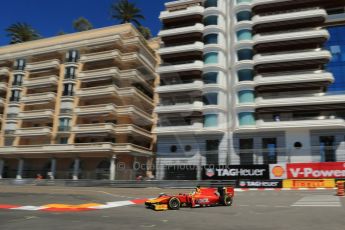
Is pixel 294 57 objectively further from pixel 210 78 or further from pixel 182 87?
pixel 182 87

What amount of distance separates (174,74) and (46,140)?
21.8 m

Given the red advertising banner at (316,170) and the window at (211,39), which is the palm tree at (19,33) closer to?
the window at (211,39)

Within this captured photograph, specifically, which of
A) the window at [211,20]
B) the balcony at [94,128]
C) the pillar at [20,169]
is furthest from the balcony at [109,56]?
the pillar at [20,169]

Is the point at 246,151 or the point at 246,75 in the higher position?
the point at 246,75

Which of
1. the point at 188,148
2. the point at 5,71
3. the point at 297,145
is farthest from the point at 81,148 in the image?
the point at 297,145

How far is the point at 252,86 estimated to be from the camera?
144ft

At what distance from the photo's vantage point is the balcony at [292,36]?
141 feet

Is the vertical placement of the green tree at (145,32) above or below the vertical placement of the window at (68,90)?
above

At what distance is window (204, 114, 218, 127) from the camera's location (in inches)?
1737

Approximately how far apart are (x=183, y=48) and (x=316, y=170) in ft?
82.7

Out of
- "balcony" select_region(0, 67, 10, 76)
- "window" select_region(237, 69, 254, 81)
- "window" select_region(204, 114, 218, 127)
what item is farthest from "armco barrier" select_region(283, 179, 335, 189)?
"balcony" select_region(0, 67, 10, 76)

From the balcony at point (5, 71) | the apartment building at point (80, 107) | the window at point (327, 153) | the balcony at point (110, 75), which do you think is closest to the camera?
the window at point (327, 153)

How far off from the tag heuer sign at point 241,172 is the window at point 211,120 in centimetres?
1120

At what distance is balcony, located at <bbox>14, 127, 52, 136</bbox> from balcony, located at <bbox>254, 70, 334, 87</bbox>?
3045 centimetres
